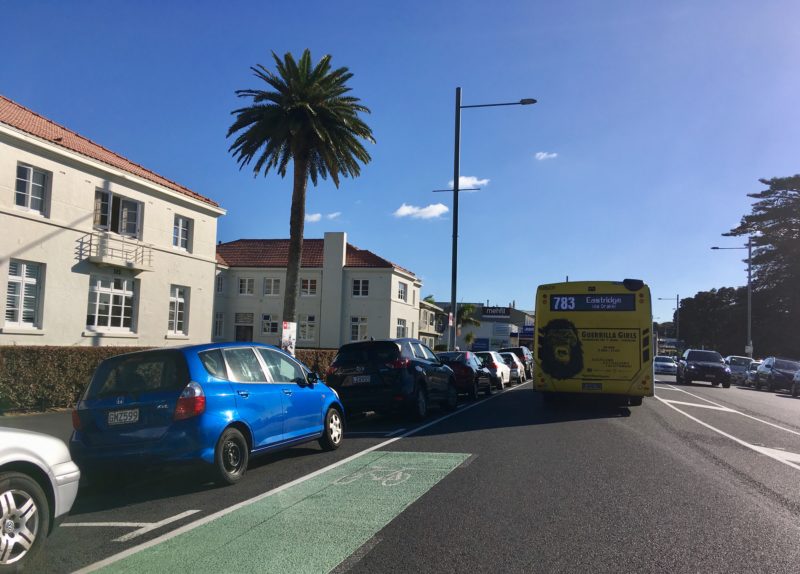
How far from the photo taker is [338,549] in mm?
4984

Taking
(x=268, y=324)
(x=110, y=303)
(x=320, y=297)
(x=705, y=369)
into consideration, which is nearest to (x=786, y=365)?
(x=705, y=369)

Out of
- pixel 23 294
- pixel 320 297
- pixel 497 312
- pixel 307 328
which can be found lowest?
pixel 307 328

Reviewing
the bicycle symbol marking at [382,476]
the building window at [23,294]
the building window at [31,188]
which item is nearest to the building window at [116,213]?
the building window at [31,188]

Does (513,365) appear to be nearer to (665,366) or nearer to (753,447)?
(753,447)

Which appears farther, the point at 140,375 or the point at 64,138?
the point at 64,138

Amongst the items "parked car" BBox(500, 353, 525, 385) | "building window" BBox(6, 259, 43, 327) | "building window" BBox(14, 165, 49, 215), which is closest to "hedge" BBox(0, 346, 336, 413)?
"building window" BBox(6, 259, 43, 327)

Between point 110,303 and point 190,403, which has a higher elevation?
point 110,303

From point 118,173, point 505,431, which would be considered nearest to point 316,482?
point 505,431

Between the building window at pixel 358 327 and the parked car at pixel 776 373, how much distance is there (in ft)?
82.7

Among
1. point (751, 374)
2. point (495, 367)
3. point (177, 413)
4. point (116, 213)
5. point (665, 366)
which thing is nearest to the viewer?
point (177, 413)

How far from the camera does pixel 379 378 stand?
1298 centimetres

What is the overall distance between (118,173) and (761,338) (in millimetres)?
60121

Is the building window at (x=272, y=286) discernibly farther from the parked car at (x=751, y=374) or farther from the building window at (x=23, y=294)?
the parked car at (x=751, y=374)

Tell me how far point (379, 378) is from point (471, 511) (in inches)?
274
